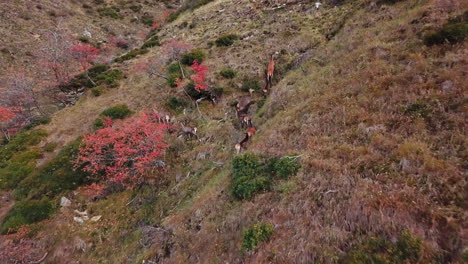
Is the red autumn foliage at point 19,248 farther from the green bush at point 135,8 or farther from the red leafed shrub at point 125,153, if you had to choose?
the green bush at point 135,8

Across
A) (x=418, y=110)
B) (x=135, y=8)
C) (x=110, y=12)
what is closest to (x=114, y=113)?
(x=418, y=110)

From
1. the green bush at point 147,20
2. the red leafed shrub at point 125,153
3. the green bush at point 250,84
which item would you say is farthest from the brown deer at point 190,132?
the green bush at point 147,20

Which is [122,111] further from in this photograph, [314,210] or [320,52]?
[314,210]

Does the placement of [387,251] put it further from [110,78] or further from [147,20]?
[147,20]

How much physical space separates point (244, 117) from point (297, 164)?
6793 mm

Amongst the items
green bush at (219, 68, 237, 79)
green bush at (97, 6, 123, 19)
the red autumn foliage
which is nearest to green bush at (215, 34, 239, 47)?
green bush at (219, 68, 237, 79)

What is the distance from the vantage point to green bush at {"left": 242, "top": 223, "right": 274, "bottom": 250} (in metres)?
6.83

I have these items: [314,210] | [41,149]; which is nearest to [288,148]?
[314,210]

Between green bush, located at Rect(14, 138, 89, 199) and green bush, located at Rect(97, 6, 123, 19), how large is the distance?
37908 mm

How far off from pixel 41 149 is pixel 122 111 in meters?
5.95

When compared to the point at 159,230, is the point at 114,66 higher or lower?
higher

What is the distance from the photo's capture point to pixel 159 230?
10289 millimetres

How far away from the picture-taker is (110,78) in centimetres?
2609

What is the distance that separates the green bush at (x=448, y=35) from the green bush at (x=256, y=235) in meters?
9.26
